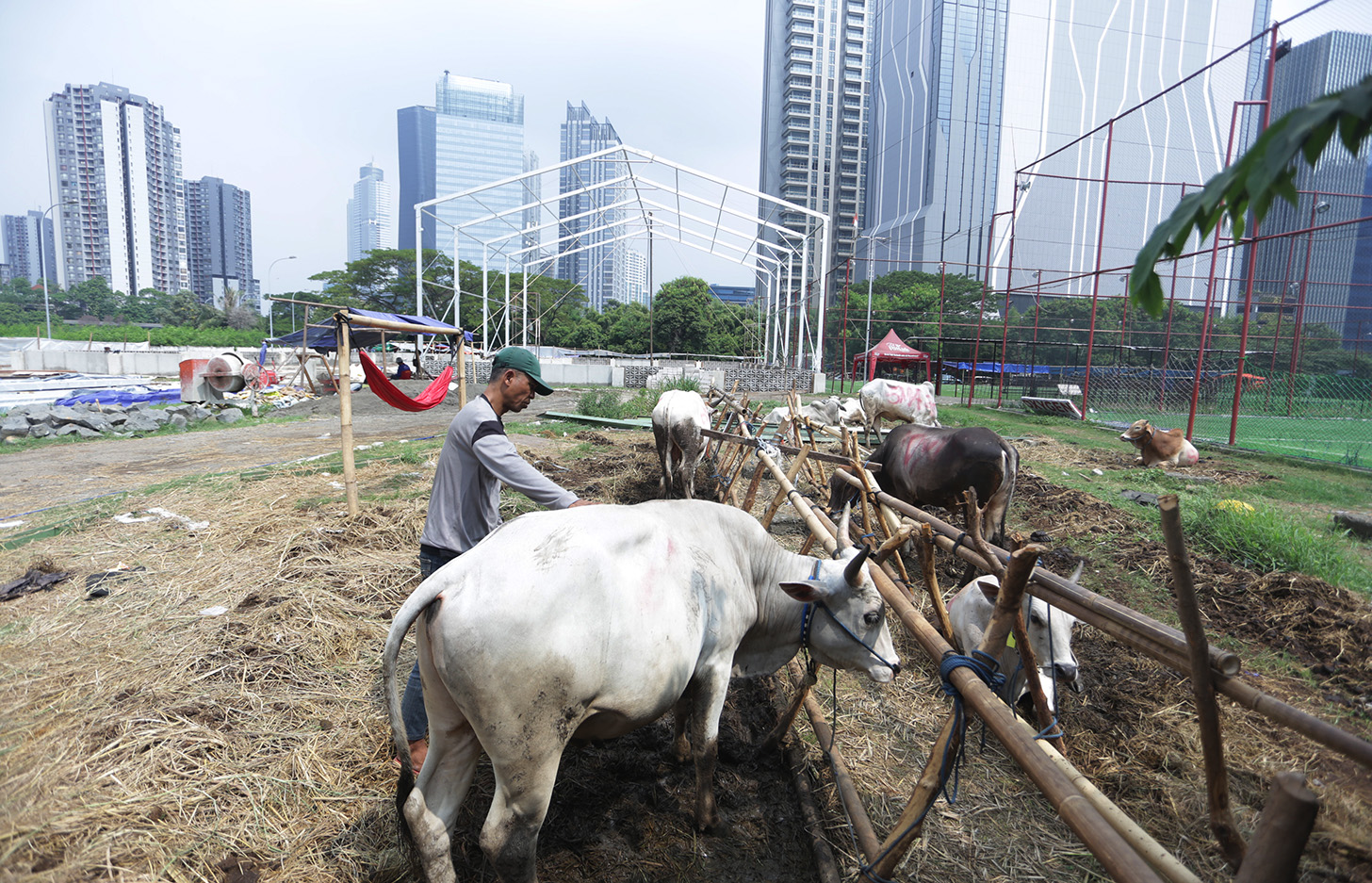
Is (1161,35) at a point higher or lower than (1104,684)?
higher

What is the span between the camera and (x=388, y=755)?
126 inches

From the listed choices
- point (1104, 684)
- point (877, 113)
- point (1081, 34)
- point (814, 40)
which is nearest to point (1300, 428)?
point (1104, 684)

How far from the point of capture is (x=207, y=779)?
9.32 feet

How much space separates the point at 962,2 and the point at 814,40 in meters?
22.1

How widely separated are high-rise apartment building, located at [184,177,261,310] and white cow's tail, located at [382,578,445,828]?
112 metres

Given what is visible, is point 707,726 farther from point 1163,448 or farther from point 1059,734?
point 1163,448

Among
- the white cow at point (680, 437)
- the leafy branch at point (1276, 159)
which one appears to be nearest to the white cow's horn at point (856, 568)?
the leafy branch at point (1276, 159)

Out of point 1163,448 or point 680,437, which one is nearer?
point 680,437

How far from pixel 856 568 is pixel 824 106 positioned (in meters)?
81.7

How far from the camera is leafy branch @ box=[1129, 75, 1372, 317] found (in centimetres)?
100

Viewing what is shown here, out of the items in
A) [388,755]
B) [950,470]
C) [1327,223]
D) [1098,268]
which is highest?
[1327,223]

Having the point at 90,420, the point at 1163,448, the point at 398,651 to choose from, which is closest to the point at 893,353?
the point at 1163,448

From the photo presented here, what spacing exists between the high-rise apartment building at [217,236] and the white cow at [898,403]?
105549mm

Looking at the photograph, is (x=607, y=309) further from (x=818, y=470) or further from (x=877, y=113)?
(x=818, y=470)
